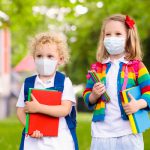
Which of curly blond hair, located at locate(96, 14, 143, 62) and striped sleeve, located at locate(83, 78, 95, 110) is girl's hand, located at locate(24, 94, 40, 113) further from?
curly blond hair, located at locate(96, 14, 143, 62)

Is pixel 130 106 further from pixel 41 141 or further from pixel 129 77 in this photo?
pixel 41 141

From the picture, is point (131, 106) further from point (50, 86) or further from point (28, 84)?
point (28, 84)

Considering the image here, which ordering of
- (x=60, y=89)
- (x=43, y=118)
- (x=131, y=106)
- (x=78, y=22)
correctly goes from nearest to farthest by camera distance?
(x=131, y=106) < (x=43, y=118) < (x=60, y=89) < (x=78, y=22)

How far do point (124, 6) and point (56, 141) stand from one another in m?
16.3

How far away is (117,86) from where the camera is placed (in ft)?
16.8

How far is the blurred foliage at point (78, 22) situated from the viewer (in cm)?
2062

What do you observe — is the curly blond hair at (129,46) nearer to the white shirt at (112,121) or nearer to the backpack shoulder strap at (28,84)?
the white shirt at (112,121)

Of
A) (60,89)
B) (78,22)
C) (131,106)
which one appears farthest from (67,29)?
(131,106)

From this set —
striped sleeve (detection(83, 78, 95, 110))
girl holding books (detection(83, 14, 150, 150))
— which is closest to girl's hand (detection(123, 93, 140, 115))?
girl holding books (detection(83, 14, 150, 150))

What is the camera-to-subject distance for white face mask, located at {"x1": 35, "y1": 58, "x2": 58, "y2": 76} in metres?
5.15

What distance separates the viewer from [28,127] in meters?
5.09

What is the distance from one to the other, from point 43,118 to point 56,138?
0.71 feet

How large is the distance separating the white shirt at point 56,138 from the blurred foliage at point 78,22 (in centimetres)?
1344

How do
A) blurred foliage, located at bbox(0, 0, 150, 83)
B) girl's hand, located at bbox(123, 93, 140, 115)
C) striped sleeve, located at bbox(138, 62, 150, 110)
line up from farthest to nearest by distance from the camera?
1. blurred foliage, located at bbox(0, 0, 150, 83)
2. striped sleeve, located at bbox(138, 62, 150, 110)
3. girl's hand, located at bbox(123, 93, 140, 115)
